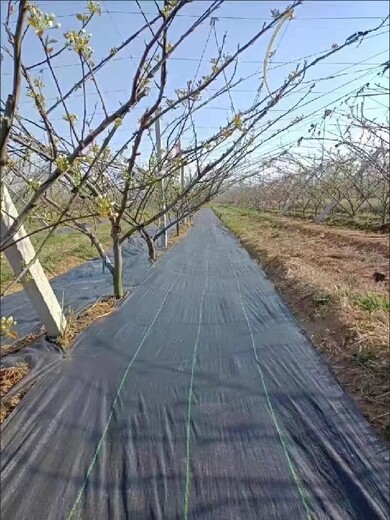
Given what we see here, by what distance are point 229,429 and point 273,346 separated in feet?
4.78

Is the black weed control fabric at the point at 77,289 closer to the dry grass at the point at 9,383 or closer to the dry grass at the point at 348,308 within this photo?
the dry grass at the point at 9,383

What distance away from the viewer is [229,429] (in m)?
2.48

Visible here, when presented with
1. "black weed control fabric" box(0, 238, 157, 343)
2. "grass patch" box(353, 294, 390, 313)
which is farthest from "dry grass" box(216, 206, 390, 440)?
"black weed control fabric" box(0, 238, 157, 343)

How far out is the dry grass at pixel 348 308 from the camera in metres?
3.09

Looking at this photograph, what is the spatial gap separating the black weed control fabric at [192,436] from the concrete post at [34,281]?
396 mm

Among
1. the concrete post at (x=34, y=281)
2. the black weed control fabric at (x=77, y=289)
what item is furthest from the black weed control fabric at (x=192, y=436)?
the black weed control fabric at (x=77, y=289)

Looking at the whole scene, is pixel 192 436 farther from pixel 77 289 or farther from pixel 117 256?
pixel 77 289

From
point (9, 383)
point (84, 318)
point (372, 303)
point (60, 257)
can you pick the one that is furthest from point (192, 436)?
point (60, 257)

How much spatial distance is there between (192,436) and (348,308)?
113 inches

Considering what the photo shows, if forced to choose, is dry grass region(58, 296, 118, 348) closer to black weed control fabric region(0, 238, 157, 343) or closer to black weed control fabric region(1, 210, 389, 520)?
black weed control fabric region(1, 210, 389, 520)

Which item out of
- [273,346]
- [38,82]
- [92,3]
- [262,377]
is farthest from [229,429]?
[38,82]

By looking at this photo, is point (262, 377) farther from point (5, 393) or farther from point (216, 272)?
point (216, 272)

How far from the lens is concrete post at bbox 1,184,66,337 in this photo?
320 centimetres

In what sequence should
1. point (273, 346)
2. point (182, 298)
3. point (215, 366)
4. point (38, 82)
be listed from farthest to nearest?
point (182, 298) < point (273, 346) < point (215, 366) < point (38, 82)
